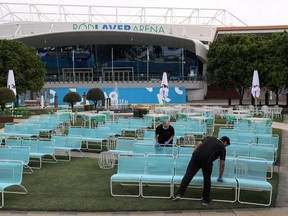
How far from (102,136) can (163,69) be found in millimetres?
54211

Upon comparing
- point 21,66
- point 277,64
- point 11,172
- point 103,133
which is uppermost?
point 21,66

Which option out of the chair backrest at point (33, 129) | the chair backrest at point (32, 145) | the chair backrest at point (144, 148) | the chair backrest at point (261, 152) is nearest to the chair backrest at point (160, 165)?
the chair backrest at point (144, 148)

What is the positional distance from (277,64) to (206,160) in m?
28.7

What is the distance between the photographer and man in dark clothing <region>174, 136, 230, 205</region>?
6957mm

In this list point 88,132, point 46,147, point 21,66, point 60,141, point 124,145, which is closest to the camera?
point 46,147

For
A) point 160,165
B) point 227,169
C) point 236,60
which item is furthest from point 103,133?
point 236,60

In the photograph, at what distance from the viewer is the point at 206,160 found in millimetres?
6926

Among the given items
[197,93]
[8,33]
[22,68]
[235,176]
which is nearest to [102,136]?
[235,176]

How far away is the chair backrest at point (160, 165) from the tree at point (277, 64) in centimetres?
2674

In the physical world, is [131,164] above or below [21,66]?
below

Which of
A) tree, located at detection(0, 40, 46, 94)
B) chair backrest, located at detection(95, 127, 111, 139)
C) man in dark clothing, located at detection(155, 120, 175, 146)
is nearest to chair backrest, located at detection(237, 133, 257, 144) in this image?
man in dark clothing, located at detection(155, 120, 175, 146)

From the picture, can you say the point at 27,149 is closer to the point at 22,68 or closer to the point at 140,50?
the point at 22,68

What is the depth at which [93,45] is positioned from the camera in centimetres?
6650

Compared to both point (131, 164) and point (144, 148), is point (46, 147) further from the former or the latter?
point (131, 164)
